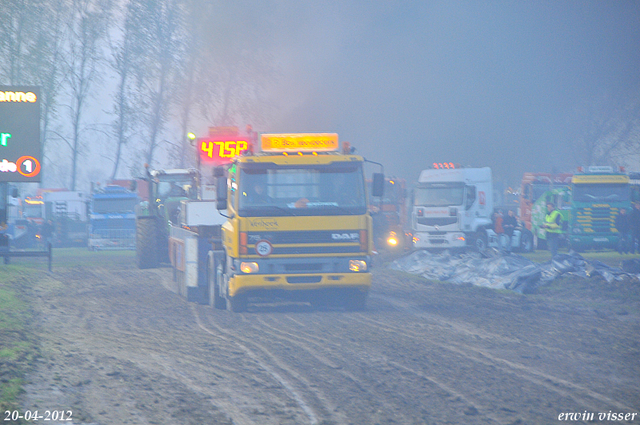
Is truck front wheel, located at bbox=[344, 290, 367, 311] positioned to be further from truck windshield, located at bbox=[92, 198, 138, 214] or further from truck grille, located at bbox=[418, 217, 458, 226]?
truck windshield, located at bbox=[92, 198, 138, 214]

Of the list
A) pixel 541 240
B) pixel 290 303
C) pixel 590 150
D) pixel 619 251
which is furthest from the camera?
pixel 590 150

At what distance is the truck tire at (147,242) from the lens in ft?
68.4

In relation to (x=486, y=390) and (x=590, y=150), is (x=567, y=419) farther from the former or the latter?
(x=590, y=150)

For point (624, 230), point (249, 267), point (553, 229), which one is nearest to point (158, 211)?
point (249, 267)

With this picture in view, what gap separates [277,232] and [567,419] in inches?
242

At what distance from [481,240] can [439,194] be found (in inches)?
89.6

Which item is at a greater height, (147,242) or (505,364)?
(147,242)

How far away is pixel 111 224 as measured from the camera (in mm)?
32062

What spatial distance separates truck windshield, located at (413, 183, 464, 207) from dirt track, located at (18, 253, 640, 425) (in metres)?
12.1

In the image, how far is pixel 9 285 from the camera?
1603 centimetres

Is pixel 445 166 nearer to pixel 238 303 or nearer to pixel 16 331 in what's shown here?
pixel 238 303

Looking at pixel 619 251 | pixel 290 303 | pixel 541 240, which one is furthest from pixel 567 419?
pixel 541 240

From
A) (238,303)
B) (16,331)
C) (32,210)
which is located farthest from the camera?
(32,210)

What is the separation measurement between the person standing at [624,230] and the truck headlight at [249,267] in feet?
58.2
